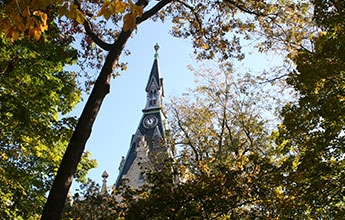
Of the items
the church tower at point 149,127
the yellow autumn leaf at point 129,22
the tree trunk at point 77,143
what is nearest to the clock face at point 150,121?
the church tower at point 149,127

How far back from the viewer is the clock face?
4628 centimetres

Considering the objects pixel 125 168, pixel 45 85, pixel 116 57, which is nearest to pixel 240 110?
pixel 45 85

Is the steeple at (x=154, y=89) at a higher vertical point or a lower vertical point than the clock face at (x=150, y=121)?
higher

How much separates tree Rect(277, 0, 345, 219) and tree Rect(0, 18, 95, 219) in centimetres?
691

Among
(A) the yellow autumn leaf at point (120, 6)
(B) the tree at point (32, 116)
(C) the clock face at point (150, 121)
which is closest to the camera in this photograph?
(A) the yellow autumn leaf at point (120, 6)

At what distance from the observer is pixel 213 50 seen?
10.0 meters

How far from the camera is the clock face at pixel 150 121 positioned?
46.3 m

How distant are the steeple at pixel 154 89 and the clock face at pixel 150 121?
5.32 feet

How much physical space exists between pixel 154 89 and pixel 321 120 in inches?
1647

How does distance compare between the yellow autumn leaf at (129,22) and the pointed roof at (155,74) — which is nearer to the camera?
the yellow autumn leaf at (129,22)

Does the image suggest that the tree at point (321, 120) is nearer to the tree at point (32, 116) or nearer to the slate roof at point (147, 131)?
the tree at point (32, 116)

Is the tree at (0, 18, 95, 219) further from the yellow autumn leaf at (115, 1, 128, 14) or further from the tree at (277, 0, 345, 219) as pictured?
the tree at (277, 0, 345, 219)

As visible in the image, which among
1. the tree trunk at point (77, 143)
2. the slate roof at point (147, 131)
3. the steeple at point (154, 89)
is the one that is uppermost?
the steeple at point (154, 89)

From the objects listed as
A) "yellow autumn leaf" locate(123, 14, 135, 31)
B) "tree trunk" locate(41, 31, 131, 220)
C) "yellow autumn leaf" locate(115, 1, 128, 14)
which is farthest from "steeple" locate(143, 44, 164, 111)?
"yellow autumn leaf" locate(115, 1, 128, 14)
